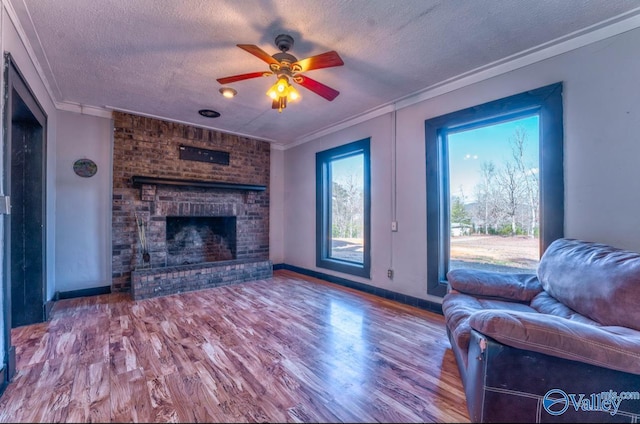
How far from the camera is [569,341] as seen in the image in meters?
1.15

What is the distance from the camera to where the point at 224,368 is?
74.4 inches

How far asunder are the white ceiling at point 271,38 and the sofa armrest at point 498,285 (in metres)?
1.94

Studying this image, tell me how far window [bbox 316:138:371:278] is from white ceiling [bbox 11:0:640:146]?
1.13m

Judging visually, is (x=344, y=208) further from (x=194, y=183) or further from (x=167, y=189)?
(x=167, y=189)

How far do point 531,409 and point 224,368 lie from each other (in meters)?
1.76

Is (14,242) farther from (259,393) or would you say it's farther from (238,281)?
(259,393)

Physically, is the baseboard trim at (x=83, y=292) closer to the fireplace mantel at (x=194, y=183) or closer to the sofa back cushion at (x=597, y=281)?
the fireplace mantel at (x=194, y=183)

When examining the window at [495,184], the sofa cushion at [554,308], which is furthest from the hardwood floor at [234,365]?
the window at [495,184]

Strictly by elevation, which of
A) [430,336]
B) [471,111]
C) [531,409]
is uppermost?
[471,111]

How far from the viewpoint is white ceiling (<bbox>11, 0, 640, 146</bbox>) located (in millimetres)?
1885

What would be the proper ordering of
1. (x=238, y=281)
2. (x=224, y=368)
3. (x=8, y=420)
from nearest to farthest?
(x=8, y=420) → (x=224, y=368) → (x=238, y=281)

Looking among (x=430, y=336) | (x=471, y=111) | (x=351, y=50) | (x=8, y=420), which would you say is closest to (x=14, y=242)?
(x=8, y=420)

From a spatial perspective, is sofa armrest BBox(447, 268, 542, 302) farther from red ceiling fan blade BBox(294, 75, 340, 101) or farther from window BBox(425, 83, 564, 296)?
red ceiling fan blade BBox(294, 75, 340, 101)

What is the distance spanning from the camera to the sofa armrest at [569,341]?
1.14 meters
